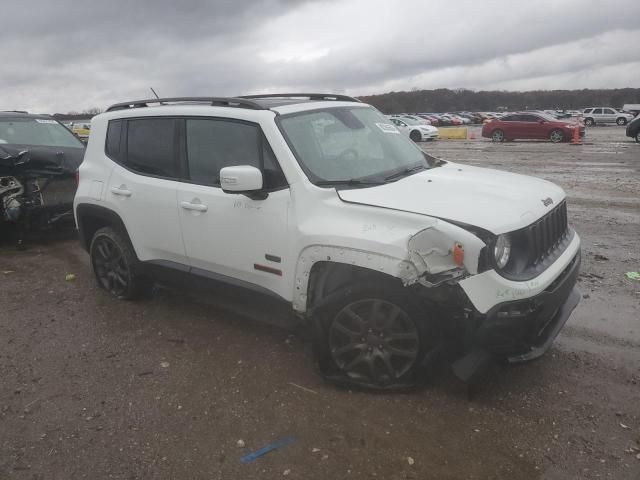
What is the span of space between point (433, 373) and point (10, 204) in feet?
20.4

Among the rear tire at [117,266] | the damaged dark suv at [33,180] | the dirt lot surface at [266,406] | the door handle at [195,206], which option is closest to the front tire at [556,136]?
the dirt lot surface at [266,406]

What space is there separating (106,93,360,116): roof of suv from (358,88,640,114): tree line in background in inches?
4150

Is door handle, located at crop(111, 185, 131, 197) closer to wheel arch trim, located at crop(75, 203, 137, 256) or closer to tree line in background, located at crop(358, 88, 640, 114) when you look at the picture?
wheel arch trim, located at crop(75, 203, 137, 256)

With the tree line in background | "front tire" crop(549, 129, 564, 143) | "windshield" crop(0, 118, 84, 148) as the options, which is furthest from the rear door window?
the tree line in background

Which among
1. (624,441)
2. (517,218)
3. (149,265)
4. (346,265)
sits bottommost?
(624,441)

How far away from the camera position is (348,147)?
392 cm

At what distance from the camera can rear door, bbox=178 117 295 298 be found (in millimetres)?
3605

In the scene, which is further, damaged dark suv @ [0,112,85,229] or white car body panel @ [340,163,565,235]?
damaged dark suv @ [0,112,85,229]

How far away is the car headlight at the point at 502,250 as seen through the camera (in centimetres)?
293

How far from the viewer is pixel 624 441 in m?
2.90

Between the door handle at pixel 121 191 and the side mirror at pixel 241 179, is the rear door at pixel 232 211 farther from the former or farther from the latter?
the door handle at pixel 121 191

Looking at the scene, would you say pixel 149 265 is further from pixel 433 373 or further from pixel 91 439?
pixel 433 373

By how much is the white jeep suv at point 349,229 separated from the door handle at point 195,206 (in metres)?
0.02

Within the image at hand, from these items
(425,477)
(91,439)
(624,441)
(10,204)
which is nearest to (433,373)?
(425,477)
